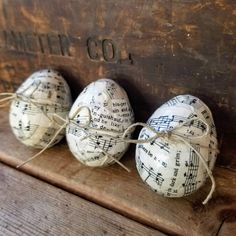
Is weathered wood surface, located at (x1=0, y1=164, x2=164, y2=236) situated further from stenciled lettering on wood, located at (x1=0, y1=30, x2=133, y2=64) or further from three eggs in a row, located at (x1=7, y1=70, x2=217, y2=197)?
stenciled lettering on wood, located at (x1=0, y1=30, x2=133, y2=64)

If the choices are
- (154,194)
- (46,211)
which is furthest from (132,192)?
(46,211)

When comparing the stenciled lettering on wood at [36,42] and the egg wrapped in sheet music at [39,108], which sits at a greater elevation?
the stenciled lettering on wood at [36,42]

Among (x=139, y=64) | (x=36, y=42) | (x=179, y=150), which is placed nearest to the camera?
(x=179, y=150)

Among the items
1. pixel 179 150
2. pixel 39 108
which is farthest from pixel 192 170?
pixel 39 108

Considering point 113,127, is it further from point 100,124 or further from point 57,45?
point 57,45

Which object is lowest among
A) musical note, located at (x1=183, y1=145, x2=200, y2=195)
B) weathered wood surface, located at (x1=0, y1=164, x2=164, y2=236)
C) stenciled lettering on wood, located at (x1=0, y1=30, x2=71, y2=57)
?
weathered wood surface, located at (x1=0, y1=164, x2=164, y2=236)

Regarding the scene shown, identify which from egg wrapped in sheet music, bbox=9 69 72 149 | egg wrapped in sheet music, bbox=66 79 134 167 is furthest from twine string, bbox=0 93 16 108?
egg wrapped in sheet music, bbox=66 79 134 167

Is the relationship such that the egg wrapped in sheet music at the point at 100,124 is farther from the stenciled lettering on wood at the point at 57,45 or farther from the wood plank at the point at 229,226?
the wood plank at the point at 229,226

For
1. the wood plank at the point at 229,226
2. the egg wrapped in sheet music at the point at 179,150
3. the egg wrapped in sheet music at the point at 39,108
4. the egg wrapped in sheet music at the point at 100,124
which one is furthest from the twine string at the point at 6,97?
the wood plank at the point at 229,226
